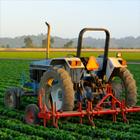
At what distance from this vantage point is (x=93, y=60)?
930 centimetres

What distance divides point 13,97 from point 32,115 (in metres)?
2.12

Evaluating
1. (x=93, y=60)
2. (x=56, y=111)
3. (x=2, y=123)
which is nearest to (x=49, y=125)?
(x=56, y=111)

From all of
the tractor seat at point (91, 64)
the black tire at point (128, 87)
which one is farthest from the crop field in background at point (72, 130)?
the tractor seat at point (91, 64)

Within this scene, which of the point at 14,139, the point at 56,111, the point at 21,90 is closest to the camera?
the point at 14,139

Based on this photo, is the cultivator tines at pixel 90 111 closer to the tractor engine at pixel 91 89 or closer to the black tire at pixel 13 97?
the tractor engine at pixel 91 89

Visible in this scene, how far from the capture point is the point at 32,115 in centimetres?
895

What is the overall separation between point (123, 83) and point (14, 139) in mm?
3090

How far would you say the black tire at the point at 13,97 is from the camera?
35.9ft

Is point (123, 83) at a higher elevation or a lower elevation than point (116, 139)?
higher

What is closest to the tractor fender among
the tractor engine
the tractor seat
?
the tractor engine

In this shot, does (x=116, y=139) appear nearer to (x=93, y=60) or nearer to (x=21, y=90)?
(x=93, y=60)

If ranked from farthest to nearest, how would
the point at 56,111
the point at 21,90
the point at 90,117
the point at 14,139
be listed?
the point at 21,90 → the point at 90,117 → the point at 56,111 → the point at 14,139

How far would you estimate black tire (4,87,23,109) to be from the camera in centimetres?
1094

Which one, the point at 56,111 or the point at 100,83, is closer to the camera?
the point at 56,111
